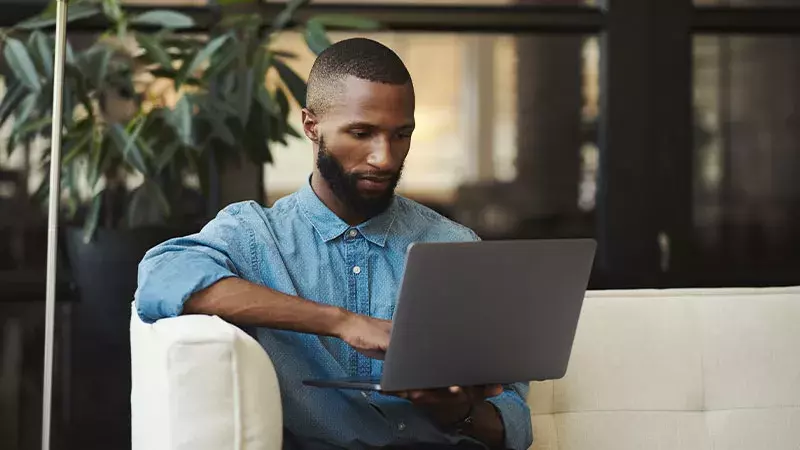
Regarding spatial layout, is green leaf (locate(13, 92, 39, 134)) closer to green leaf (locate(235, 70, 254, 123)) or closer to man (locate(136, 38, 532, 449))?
green leaf (locate(235, 70, 254, 123))

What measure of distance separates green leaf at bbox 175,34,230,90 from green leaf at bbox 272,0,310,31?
0.54ft

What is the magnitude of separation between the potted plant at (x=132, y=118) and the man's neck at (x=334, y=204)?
679 mm

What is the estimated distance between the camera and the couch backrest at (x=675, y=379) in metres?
2.00

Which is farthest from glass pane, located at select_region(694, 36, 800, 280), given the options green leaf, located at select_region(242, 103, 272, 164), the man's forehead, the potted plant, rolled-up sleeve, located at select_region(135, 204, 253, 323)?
rolled-up sleeve, located at select_region(135, 204, 253, 323)

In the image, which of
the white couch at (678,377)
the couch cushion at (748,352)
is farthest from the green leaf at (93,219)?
the couch cushion at (748,352)

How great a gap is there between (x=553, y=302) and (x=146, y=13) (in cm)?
139

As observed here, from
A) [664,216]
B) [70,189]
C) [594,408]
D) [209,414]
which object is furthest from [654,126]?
[209,414]

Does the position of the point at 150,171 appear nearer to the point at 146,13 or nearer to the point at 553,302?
the point at 146,13

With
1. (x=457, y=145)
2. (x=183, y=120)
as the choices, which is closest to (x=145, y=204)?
(x=183, y=120)

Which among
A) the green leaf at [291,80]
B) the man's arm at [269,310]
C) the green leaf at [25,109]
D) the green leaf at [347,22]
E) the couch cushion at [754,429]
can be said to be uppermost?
the green leaf at [347,22]

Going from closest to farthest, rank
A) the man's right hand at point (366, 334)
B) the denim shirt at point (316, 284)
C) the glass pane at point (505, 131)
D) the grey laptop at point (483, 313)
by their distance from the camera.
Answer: the grey laptop at point (483, 313) → the man's right hand at point (366, 334) → the denim shirt at point (316, 284) → the glass pane at point (505, 131)

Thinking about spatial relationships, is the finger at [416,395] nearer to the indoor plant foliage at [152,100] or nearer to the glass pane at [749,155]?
the indoor plant foliage at [152,100]

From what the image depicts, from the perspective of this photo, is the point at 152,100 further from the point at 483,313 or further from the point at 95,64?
the point at 483,313

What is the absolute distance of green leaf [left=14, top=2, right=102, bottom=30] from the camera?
2479 mm
